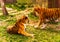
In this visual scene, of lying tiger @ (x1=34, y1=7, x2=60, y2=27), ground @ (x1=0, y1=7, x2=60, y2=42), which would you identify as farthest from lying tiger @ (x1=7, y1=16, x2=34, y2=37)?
lying tiger @ (x1=34, y1=7, x2=60, y2=27)

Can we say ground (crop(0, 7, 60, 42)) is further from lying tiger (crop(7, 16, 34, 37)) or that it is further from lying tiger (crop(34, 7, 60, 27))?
lying tiger (crop(34, 7, 60, 27))

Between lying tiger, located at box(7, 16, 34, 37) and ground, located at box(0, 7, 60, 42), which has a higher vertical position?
lying tiger, located at box(7, 16, 34, 37)

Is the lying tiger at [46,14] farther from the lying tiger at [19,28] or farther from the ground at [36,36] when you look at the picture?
the lying tiger at [19,28]

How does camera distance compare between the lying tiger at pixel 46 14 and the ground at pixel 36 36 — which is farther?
the lying tiger at pixel 46 14

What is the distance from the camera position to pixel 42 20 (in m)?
6.52

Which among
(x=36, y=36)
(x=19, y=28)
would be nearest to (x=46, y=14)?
(x=36, y=36)

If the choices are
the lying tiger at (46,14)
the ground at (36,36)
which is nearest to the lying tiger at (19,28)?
the ground at (36,36)

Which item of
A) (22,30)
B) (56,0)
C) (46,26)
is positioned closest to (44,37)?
(22,30)

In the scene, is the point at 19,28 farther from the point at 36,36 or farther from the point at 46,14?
the point at 46,14

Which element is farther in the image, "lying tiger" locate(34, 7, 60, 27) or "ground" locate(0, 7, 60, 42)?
"lying tiger" locate(34, 7, 60, 27)

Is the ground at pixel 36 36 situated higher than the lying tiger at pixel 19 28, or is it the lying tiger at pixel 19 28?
the lying tiger at pixel 19 28

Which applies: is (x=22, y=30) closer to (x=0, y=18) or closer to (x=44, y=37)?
(x=44, y=37)

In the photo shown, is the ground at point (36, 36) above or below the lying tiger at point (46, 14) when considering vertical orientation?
below

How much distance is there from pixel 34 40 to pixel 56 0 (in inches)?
175
